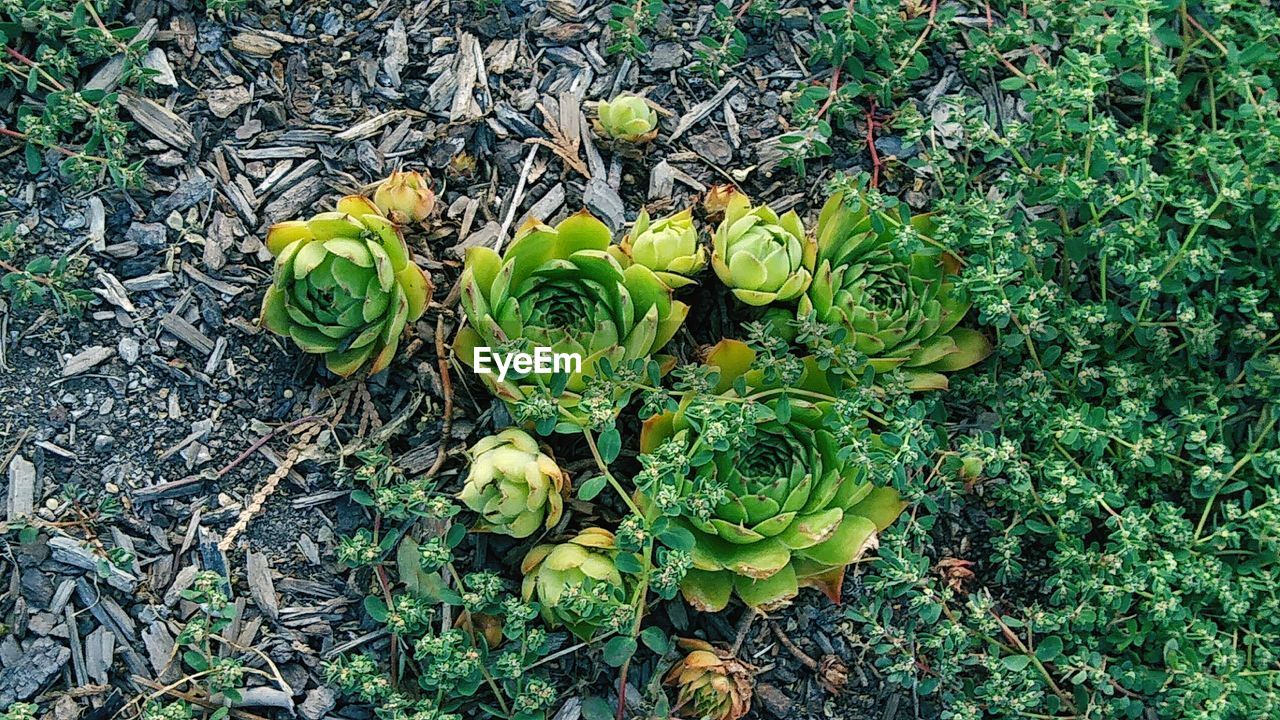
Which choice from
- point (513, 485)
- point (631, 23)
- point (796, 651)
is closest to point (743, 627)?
point (796, 651)

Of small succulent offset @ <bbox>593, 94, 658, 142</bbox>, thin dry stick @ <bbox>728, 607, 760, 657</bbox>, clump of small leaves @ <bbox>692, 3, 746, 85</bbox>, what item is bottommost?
thin dry stick @ <bbox>728, 607, 760, 657</bbox>

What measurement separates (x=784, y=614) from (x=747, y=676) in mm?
182

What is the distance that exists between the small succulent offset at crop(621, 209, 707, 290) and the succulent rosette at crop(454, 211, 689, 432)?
59 millimetres

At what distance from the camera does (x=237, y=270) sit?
7.25ft

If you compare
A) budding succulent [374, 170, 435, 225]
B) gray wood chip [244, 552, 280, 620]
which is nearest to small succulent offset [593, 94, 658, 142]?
budding succulent [374, 170, 435, 225]

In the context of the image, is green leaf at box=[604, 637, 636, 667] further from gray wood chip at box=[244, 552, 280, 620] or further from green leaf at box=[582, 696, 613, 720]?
Result: gray wood chip at box=[244, 552, 280, 620]

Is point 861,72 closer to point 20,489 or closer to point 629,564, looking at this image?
point 629,564

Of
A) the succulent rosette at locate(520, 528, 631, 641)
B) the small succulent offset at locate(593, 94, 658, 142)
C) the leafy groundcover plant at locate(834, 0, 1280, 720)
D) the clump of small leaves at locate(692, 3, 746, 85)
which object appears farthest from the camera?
the clump of small leaves at locate(692, 3, 746, 85)

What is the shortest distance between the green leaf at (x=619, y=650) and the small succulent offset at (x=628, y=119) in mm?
1132

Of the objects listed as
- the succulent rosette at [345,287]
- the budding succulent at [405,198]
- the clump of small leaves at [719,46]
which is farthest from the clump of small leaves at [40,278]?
the clump of small leaves at [719,46]

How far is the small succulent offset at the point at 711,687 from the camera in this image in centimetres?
206

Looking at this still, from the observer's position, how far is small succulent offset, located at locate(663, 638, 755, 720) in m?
2.06

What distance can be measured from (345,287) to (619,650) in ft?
2.99

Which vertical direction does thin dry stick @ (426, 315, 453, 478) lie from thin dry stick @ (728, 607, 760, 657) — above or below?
above
